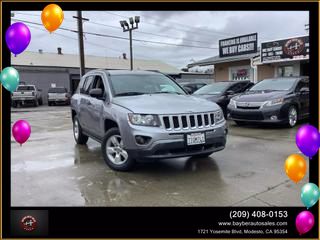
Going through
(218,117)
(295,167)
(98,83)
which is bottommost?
(295,167)

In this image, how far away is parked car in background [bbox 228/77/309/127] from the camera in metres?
8.22

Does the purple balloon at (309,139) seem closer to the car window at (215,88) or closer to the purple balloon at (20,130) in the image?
the purple balloon at (20,130)

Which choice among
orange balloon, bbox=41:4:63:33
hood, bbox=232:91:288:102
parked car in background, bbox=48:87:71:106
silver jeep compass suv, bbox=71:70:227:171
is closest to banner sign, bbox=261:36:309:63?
hood, bbox=232:91:288:102

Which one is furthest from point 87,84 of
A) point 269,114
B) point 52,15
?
point 269,114

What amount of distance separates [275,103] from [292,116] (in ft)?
2.54

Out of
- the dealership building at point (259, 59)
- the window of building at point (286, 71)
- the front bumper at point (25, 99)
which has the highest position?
the dealership building at point (259, 59)

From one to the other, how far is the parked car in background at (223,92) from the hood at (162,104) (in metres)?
5.62

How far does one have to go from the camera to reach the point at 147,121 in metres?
4.17

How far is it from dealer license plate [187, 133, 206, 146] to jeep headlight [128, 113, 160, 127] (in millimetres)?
481

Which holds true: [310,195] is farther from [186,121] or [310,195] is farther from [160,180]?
[160,180]

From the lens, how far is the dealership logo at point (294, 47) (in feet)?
48.7

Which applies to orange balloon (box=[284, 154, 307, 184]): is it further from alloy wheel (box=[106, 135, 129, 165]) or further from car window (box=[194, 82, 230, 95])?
car window (box=[194, 82, 230, 95])

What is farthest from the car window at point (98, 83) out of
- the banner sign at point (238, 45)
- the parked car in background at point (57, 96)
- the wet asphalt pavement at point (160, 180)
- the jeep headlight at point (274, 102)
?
the parked car in background at point (57, 96)

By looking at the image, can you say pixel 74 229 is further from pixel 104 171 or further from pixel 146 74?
pixel 146 74
